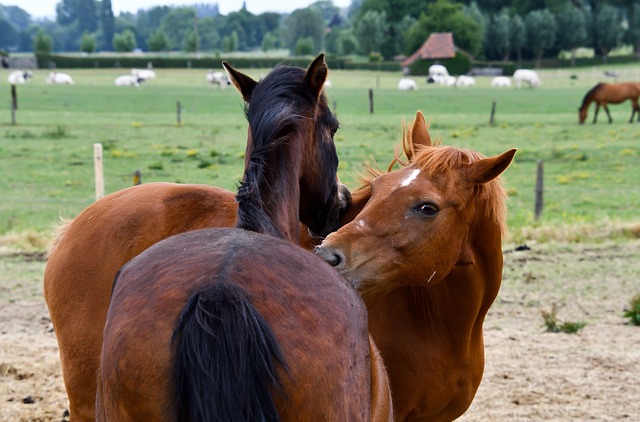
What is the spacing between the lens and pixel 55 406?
5414mm

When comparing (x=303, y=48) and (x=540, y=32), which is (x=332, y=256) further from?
(x=303, y=48)

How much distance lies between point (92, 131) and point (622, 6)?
264 feet

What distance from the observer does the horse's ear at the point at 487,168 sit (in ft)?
11.1

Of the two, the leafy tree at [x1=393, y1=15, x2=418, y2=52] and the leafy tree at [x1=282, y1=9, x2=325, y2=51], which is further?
the leafy tree at [x1=282, y1=9, x2=325, y2=51]

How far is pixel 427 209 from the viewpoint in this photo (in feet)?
10.9

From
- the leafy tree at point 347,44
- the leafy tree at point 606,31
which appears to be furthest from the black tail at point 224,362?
the leafy tree at point 347,44

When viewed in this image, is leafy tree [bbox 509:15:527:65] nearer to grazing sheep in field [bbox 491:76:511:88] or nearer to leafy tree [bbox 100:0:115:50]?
grazing sheep in field [bbox 491:76:511:88]

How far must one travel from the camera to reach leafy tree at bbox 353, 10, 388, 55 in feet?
286

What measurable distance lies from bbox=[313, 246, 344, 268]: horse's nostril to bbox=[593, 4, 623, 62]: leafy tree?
85.2 metres

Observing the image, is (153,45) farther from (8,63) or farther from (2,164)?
(2,164)

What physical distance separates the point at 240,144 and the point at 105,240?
18.8m

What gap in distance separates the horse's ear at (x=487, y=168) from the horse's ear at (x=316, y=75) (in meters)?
0.75

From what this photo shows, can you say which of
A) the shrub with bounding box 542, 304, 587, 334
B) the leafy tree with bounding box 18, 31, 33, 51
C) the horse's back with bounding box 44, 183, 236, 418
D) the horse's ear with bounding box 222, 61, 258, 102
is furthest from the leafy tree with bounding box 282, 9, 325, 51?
the horse's ear with bounding box 222, 61, 258, 102

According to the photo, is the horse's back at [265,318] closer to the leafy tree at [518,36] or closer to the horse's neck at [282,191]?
the horse's neck at [282,191]
